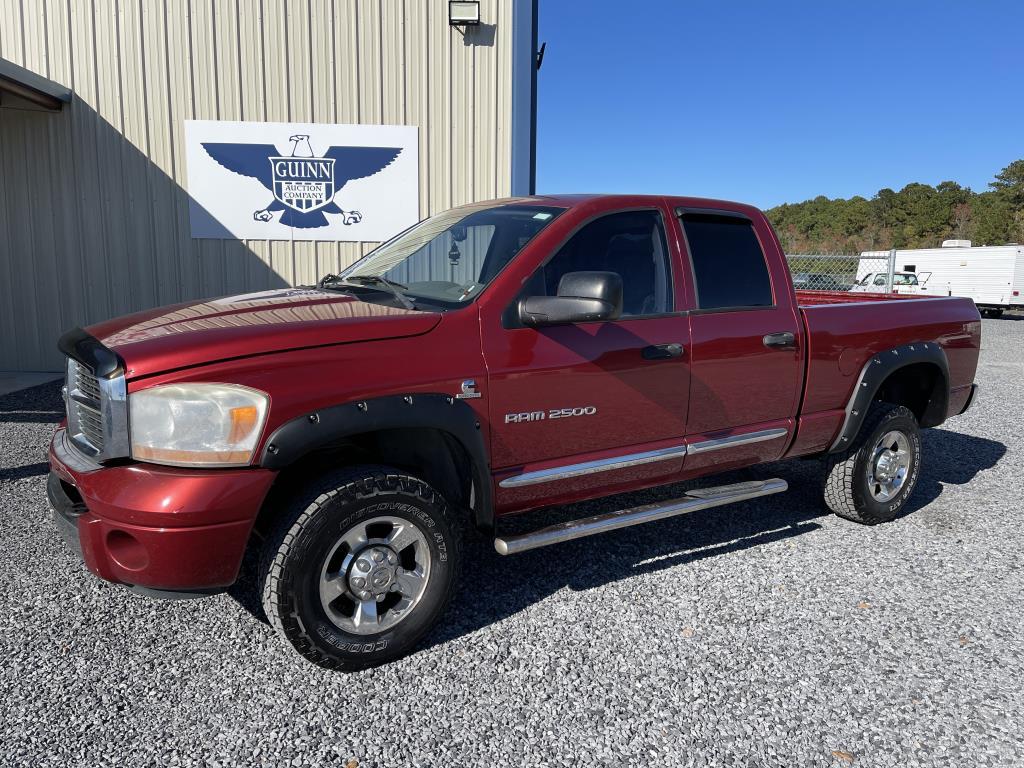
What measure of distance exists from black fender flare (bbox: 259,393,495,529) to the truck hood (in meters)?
0.26

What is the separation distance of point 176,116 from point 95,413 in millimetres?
7552

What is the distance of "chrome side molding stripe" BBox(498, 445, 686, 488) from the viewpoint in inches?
122

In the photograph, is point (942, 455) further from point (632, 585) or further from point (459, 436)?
point (459, 436)

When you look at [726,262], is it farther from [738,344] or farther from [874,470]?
[874,470]

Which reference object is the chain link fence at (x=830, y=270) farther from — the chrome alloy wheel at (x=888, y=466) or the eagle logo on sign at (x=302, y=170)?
the chrome alloy wheel at (x=888, y=466)

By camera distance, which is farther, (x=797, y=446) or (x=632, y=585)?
(x=797, y=446)

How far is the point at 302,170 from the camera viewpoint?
29.7 ft

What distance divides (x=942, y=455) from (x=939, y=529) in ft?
6.90

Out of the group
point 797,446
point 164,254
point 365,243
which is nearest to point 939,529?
point 797,446

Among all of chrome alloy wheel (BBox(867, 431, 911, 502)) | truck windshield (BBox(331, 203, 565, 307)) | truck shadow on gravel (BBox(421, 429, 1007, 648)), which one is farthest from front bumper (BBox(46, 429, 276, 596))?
chrome alloy wheel (BBox(867, 431, 911, 502))

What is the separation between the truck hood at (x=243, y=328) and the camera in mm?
2465

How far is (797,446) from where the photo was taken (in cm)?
408

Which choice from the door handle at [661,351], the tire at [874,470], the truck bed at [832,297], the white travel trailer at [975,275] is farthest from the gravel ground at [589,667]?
the white travel trailer at [975,275]

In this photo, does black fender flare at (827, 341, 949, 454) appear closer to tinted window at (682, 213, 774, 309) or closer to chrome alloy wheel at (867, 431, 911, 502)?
chrome alloy wheel at (867, 431, 911, 502)
